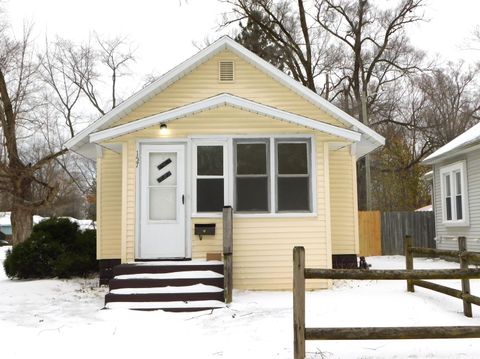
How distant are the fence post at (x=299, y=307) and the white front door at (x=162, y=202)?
5.26 metres

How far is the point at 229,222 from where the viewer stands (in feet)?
30.7

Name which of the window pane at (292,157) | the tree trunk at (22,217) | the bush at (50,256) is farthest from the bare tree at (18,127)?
the window pane at (292,157)

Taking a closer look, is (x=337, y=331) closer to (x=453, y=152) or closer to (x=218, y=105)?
(x=218, y=105)

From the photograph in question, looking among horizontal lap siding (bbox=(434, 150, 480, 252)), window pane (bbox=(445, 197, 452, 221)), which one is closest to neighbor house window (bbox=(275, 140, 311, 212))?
horizontal lap siding (bbox=(434, 150, 480, 252))

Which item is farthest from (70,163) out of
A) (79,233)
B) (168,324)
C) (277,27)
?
(168,324)

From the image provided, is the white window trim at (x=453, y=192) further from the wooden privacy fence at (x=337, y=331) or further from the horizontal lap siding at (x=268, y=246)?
the wooden privacy fence at (x=337, y=331)

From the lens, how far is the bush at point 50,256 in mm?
12227

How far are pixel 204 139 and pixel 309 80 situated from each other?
17879 mm

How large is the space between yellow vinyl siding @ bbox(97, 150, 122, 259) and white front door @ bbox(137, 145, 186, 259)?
177cm

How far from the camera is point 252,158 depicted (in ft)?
34.9

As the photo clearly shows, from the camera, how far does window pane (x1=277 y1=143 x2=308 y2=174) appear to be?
10.6 meters

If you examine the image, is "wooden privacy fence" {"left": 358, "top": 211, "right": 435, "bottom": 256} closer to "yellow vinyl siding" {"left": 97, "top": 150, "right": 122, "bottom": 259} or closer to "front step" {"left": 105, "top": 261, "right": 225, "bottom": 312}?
"yellow vinyl siding" {"left": 97, "top": 150, "right": 122, "bottom": 259}

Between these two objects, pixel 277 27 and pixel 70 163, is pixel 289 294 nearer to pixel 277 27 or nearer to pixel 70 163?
pixel 277 27

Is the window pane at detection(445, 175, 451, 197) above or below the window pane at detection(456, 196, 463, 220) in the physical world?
above
